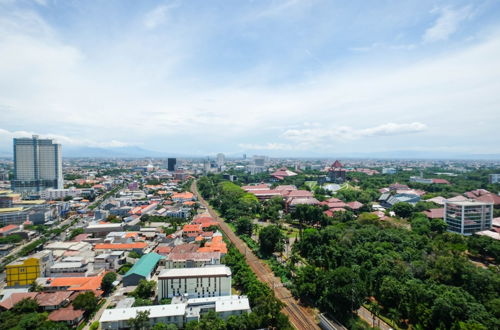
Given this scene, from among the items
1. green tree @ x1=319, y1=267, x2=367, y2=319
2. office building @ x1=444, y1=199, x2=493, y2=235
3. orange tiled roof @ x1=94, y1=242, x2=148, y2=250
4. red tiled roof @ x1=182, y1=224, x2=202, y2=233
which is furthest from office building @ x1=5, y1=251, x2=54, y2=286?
office building @ x1=444, y1=199, x2=493, y2=235

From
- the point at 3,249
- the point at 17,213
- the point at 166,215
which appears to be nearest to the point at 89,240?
the point at 3,249

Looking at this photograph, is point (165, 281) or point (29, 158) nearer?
point (165, 281)

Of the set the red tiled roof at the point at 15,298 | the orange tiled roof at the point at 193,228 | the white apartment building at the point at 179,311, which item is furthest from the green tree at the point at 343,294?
the red tiled roof at the point at 15,298

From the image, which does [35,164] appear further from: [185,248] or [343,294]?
[343,294]

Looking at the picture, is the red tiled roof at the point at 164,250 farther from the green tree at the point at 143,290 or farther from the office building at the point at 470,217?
the office building at the point at 470,217

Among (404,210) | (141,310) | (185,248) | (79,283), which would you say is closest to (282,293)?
(141,310)

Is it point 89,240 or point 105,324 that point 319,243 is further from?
point 89,240

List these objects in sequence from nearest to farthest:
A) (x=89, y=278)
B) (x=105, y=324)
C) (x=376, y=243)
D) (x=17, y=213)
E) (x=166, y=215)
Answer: (x=105, y=324) < (x=89, y=278) < (x=376, y=243) < (x=17, y=213) < (x=166, y=215)
